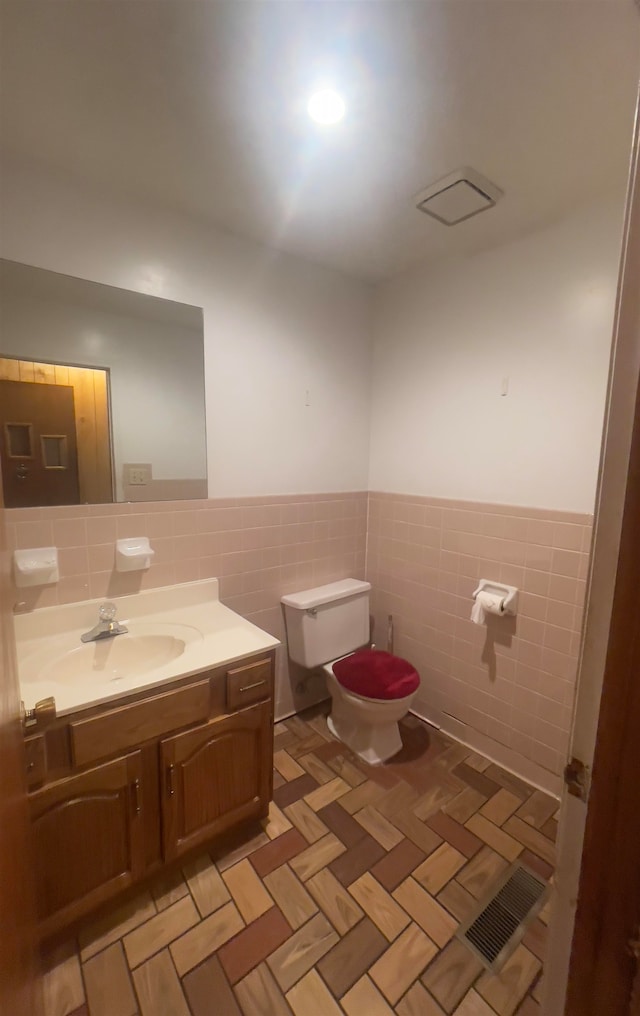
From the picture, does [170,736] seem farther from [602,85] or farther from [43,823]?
[602,85]

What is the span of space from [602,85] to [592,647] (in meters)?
1.40

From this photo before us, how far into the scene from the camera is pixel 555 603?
66.1 inches

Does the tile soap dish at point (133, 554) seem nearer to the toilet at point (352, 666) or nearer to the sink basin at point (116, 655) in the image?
the sink basin at point (116, 655)

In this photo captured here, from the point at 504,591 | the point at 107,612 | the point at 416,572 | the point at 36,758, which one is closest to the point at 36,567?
the point at 107,612

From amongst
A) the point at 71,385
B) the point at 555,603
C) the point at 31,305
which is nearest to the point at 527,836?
the point at 555,603

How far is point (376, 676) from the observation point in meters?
1.91

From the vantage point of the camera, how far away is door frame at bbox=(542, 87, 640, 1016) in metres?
0.45


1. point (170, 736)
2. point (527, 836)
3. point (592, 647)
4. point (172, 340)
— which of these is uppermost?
point (172, 340)

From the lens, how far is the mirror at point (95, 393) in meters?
1.34

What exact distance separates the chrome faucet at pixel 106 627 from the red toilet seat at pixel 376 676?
3.28 ft

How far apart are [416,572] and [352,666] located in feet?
2.00

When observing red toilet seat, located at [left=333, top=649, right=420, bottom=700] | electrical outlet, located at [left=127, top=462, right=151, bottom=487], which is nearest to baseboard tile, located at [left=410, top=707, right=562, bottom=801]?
red toilet seat, located at [left=333, top=649, right=420, bottom=700]

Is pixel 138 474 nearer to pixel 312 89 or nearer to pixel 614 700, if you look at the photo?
pixel 312 89

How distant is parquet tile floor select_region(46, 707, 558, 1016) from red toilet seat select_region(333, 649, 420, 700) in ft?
1.29
